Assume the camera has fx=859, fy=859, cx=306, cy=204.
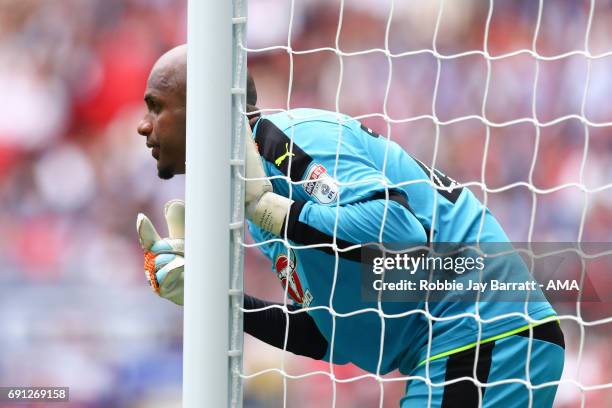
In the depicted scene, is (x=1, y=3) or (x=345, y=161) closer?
(x=345, y=161)

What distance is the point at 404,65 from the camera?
2564 mm

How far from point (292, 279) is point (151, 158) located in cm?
158

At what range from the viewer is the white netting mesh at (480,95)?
8.08 feet

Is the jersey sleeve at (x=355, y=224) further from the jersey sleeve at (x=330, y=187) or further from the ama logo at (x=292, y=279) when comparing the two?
the ama logo at (x=292, y=279)

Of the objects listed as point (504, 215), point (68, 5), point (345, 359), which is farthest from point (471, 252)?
point (68, 5)

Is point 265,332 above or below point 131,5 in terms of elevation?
below

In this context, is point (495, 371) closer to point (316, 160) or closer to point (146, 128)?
point (316, 160)

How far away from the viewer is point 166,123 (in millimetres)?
1125

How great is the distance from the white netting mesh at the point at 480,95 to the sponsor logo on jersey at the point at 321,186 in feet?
4.92

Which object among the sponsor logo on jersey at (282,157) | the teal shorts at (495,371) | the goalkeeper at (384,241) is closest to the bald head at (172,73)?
the goalkeeper at (384,241)

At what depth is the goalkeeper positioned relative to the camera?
3.18ft

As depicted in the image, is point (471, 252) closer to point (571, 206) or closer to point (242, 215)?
point (242, 215)

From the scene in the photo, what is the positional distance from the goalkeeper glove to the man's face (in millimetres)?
246

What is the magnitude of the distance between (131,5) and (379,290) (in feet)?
6.37
